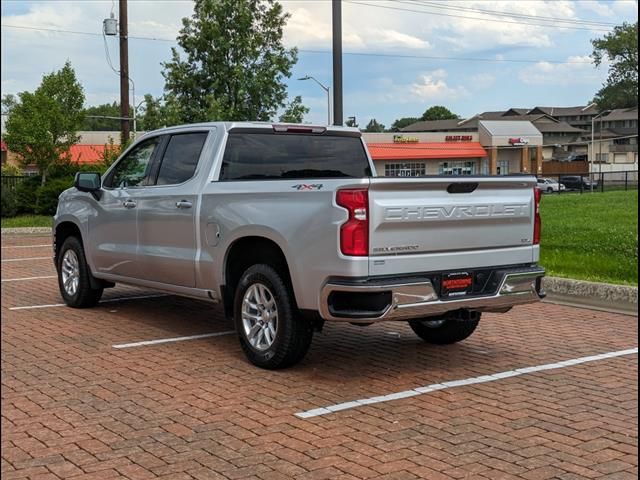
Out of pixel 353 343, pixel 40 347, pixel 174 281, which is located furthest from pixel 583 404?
pixel 40 347

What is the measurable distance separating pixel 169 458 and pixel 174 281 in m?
3.25

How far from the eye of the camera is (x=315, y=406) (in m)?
5.46

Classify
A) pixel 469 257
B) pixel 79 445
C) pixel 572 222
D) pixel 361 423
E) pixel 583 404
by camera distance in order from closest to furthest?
pixel 79 445, pixel 361 423, pixel 583 404, pixel 469 257, pixel 572 222

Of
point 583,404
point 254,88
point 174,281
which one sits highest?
point 254,88

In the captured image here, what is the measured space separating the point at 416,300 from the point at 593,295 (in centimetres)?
506

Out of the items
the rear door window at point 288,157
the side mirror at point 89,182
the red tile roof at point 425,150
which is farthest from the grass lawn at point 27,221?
the red tile roof at point 425,150

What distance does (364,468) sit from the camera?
14.1 feet

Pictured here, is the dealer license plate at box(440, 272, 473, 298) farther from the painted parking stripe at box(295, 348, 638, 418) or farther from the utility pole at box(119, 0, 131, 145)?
the utility pole at box(119, 0, 131, 145)

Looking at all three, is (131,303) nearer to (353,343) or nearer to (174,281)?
(174,281)

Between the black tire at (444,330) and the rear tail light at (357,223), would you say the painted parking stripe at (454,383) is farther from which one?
the rear tail light at (357,223)

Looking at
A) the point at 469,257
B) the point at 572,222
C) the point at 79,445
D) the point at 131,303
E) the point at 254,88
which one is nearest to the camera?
the point at 79,445

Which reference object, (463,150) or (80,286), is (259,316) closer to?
(80,286)

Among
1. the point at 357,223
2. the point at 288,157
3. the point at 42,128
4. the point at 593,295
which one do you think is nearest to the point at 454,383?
the point at 357,223

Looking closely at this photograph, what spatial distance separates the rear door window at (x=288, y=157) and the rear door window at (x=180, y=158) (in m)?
0.39
